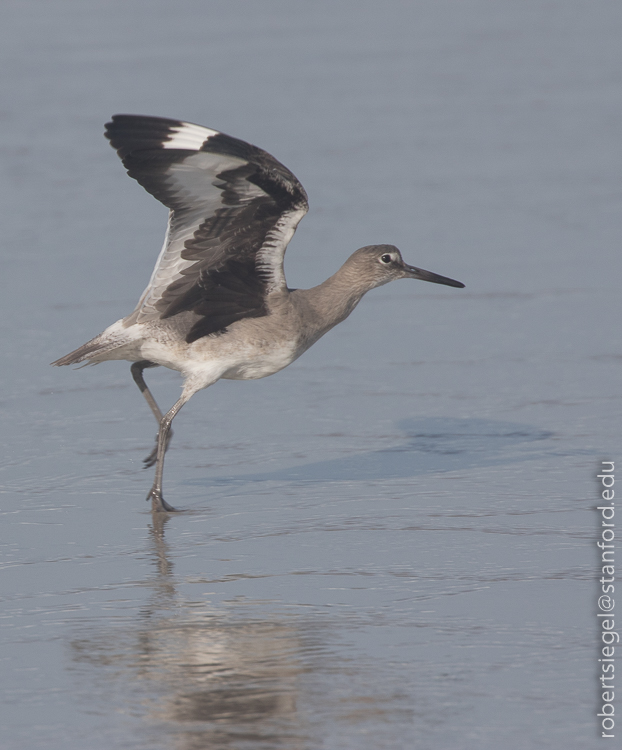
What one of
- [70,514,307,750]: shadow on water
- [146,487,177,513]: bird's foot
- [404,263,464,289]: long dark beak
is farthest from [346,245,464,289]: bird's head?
[70,514,307,750]: shadow on water

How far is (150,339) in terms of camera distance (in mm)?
→ 6078

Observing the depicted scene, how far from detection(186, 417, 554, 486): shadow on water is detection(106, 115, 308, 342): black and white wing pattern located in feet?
2.66

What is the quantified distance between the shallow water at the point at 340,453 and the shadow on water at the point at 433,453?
0.02 m

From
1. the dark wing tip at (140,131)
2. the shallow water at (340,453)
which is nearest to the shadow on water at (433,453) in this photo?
the shallow water at (340,453)

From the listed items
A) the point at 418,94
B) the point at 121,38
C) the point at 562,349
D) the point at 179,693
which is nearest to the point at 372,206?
the point at 562,349

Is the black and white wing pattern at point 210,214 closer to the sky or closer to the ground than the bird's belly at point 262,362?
closer to the sky

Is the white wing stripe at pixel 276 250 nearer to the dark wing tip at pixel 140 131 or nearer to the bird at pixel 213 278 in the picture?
the bird at pixel 213 278

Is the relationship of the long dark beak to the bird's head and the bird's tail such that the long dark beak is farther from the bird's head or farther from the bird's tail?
the bird's tail

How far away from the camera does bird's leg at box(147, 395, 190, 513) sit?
543 cm

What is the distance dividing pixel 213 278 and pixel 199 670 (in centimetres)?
254

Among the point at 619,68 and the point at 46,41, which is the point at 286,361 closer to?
the point at 619,68

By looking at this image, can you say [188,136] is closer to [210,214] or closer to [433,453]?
[210,214]

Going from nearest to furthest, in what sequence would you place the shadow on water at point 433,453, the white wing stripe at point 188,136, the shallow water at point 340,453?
the shallow water at point 340,453, the white wing stripe at point 188,136, the shadow on water at point 433,453

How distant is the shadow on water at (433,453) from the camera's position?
19.2 feet
